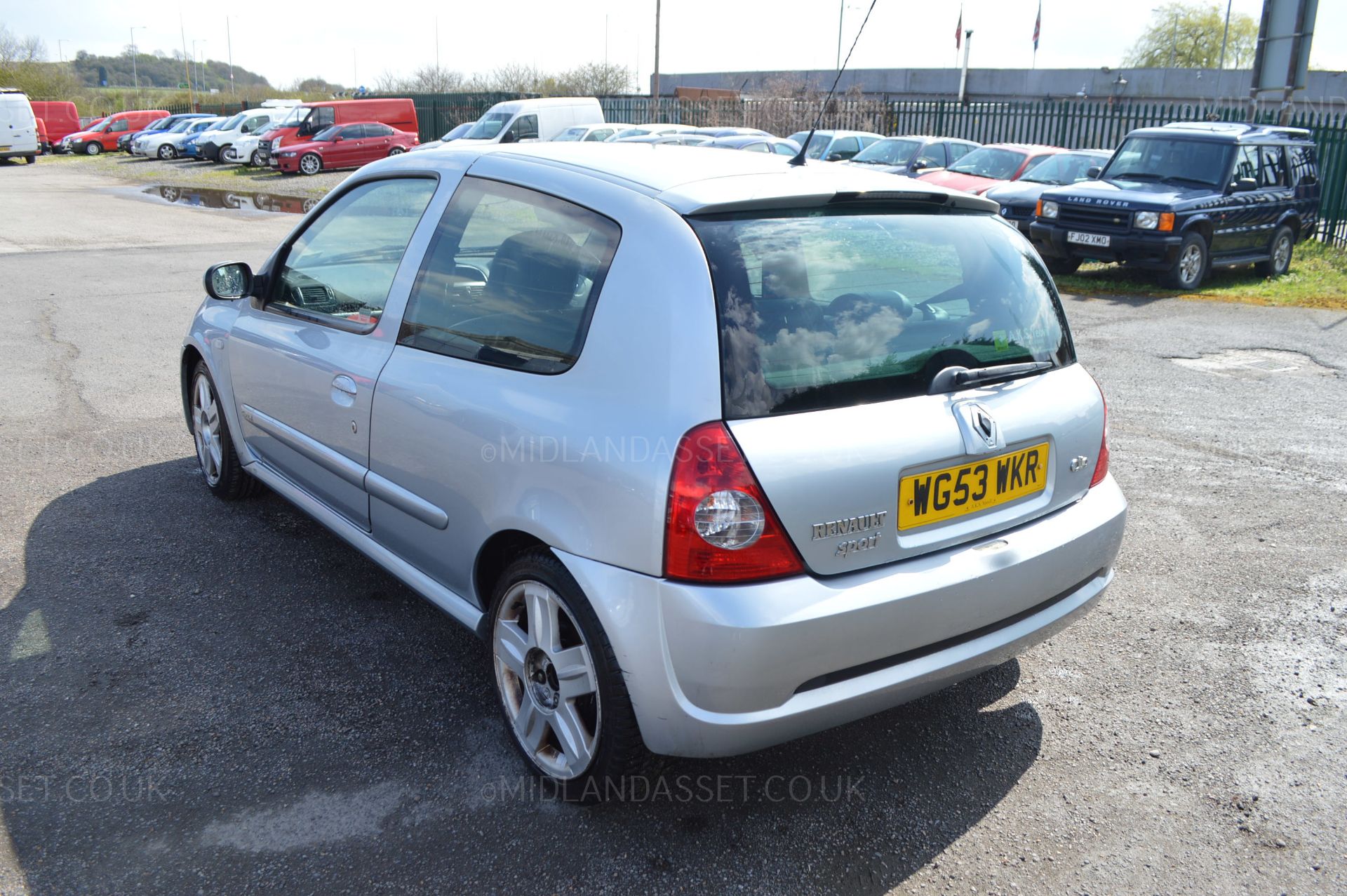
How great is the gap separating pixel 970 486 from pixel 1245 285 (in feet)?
40.1

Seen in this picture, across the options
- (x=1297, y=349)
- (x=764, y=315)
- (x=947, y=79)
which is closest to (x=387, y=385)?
(x=764, y=315)

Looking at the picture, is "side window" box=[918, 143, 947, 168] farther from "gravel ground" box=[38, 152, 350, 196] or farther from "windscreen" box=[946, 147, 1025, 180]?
"gravel ground" box=[38, 152, 350, 196]

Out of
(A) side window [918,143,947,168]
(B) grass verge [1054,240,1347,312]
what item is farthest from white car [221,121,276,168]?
(B) grass verge [1054,240,1347,312]

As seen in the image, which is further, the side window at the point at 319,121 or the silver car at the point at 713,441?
the side window at the point at 319,121

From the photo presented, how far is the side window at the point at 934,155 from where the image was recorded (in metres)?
17.3

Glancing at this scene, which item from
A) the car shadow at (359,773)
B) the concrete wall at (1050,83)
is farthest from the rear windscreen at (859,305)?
the concrete wall at (1050,83)

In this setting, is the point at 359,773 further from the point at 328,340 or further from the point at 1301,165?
the point at 1301,165

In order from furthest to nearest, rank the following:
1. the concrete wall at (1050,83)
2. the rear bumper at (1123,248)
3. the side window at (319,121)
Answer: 1. the concrete wall at (1050,83)
2. the side window at (319,121)
3. the rear bumper at (1123,248)

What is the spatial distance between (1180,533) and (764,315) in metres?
3.25

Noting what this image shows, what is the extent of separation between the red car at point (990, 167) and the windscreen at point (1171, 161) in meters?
2.46

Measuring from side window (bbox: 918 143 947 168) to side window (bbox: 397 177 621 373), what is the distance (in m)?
15.4

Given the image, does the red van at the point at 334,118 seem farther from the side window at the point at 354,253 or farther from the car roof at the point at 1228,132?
the side window at the point at 354,253

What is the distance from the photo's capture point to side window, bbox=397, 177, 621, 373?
9.05 ft

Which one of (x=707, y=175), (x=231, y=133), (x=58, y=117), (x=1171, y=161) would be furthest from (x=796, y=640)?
(x=58, y=117)
